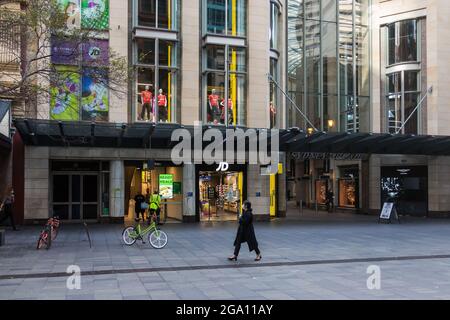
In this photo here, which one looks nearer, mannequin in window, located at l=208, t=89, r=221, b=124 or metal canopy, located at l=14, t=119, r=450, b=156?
metal canopy, located at l=14, t=119, r=450, b=156

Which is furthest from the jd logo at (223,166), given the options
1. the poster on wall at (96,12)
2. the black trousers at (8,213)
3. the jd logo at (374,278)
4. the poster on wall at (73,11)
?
the jd logo at (374,278)

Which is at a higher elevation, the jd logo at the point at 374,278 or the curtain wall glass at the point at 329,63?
the curtain wall glass at the point at 329,63

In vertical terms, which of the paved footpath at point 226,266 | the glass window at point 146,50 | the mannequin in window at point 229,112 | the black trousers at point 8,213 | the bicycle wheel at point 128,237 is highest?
the glass window at point 146,50

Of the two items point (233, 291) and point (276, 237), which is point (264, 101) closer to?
point (276, 237)

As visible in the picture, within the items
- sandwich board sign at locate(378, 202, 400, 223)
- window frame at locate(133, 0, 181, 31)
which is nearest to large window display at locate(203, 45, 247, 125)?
window frame at locate(133, 0, 181, 31)

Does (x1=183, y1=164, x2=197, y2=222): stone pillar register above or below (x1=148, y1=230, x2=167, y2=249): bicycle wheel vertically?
above

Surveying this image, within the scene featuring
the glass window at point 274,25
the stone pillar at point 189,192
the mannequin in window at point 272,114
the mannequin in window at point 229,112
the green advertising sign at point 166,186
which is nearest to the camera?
the stone pillar at point 189,192

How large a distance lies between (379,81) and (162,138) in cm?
1518

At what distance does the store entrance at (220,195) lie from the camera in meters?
25.6

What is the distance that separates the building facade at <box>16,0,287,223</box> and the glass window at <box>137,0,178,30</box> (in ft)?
0.16

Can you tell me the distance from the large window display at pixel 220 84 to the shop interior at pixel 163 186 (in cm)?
332

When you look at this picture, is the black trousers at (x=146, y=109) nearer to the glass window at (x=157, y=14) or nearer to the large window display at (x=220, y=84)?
the large window display at (x=220, y=84)

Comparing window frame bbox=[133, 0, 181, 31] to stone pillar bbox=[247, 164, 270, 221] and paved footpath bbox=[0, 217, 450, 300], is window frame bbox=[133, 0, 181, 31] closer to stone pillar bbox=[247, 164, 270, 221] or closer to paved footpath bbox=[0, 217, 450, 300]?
stone pillar bbox=[247, 164, 270, 221]

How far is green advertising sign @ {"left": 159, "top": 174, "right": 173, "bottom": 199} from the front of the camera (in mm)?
24734
